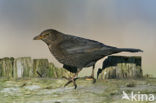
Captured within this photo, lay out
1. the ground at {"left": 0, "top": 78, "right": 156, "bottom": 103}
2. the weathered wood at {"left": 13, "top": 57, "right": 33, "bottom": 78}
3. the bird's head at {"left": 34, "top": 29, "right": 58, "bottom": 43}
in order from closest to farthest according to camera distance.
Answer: the ground at {"left": 0, "top": 78, "right": 156, "bottom": 103}, the weathered wood at {"left": 13, "top": 57, "right": 33, "bottom": 78}, the bird's head at {"left": 34, "top": 29, "right": 58, "bottom": 43}

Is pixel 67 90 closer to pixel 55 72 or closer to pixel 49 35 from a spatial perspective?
pixel 55 72

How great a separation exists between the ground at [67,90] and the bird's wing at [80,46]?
5.40ft

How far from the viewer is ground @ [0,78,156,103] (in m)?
3.77

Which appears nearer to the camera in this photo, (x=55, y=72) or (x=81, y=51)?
(x=55, y=72)

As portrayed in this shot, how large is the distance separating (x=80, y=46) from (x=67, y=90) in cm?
174

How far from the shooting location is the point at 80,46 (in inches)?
216

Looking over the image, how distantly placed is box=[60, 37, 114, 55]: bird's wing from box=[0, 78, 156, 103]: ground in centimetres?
165

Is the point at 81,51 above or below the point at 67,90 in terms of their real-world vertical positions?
above

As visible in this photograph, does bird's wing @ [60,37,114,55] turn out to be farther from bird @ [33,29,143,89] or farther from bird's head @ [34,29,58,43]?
bird's head @ [34,29,58,43]

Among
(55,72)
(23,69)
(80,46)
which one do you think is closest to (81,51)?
(80,46)

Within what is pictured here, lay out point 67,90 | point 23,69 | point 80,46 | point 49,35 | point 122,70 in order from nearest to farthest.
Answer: point 67,90, point 23,69, point 122,70, point 80,46, point 49,35

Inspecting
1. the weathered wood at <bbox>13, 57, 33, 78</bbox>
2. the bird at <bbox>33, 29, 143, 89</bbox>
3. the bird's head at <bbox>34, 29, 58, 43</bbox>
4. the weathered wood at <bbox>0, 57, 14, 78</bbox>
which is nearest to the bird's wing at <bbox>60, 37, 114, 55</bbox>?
the bird at <bbox>33, 29, 143, 89</bbox>

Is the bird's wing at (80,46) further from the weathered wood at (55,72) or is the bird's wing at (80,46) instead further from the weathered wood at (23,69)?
the weathered wood at (23,69)

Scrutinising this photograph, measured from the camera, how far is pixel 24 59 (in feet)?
13.3
